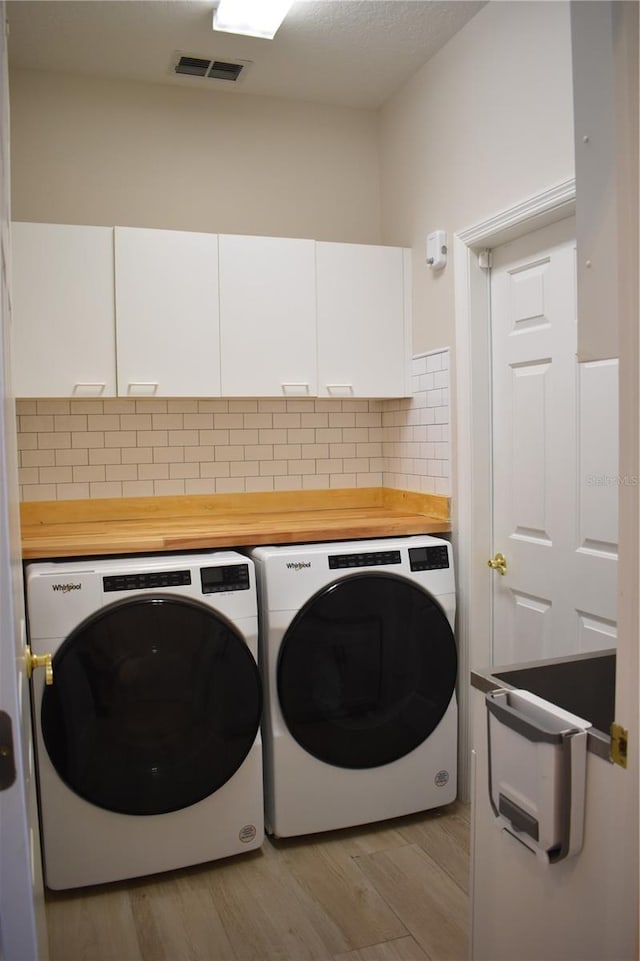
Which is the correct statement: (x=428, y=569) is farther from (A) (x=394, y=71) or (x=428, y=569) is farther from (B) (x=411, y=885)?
(A) (x=394, y=71)

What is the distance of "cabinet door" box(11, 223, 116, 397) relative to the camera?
256cm

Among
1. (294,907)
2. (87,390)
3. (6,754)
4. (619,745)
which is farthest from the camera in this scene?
(87,390)

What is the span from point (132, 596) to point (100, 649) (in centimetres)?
18

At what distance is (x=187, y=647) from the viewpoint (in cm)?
226

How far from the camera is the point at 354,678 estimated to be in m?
2.48

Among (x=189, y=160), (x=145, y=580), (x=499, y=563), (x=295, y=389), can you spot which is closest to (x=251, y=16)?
(x=189, y=160)

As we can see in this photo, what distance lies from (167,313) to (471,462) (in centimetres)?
125

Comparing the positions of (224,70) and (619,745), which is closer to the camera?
(619,745)

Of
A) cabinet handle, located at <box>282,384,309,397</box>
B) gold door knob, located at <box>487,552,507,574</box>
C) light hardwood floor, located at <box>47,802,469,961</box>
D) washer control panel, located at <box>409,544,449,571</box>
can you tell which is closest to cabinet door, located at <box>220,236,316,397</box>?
cabinet handle, located at <box>282,384,309,397</box>

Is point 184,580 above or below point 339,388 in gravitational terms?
below

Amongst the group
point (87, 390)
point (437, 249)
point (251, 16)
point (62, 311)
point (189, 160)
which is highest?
point (251, 16)

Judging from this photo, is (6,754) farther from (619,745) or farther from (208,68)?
(208,68)

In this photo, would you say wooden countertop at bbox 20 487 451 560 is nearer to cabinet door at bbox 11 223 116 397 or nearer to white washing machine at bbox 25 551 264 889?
white washing machine at bbox 25 551 264 889

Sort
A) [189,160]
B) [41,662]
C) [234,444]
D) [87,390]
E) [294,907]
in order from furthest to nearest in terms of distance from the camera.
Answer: [234,444] < [189,160] < [87,390] < [294,907] < [41,662]
